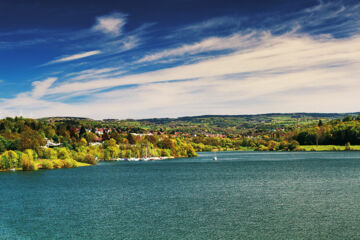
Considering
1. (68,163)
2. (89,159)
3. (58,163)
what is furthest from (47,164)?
(89,159)

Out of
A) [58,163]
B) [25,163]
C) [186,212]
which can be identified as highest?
[186,212]

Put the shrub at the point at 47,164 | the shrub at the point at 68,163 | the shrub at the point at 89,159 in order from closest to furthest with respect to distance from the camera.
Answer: the shrub at the point at 47,164, the shrub at the point at 68,163, the shrub at the point at 89,159

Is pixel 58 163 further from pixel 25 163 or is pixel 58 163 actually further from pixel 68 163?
pixel 25 163

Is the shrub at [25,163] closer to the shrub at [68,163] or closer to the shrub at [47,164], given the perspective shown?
the shrub at [47,164]

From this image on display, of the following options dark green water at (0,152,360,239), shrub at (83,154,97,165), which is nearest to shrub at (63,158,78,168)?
shrub at (83,154,97,165)

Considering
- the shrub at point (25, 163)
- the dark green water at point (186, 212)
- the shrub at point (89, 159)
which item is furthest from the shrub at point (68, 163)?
the dark green water at point (186, 212)

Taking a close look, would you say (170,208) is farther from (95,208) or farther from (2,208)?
(2,208)

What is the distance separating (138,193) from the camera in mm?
56406

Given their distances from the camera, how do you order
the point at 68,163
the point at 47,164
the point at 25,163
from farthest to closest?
the point at 68,163, the point at 47,164, the point at 25,163

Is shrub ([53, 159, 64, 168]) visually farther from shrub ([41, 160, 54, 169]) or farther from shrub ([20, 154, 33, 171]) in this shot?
shrub ([20, 154, 33, 171])

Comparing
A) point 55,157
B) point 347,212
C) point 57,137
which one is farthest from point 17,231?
point 57,137

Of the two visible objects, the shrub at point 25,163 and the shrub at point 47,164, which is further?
the shrub at point 47,164

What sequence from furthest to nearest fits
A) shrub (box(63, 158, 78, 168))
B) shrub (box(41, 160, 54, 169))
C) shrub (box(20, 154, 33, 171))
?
shrub (box(63, 158, 78, 168)) → shrub (box(41, 160, 54, 169)) → shrub (box(20, 154, 33, 171))

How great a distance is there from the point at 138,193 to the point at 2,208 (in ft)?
67.0
